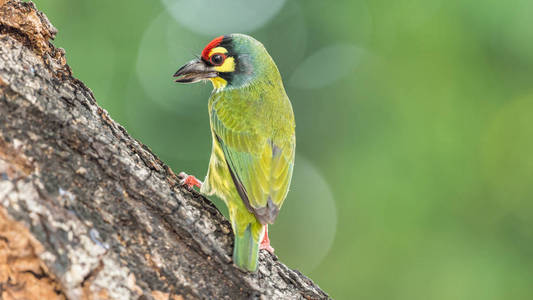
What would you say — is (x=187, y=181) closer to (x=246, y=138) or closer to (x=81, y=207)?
(x=246, y=138)

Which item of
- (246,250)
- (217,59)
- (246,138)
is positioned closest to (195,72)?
(217,59)

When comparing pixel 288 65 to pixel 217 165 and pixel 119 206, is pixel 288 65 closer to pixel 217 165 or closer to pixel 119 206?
pixel 217 165

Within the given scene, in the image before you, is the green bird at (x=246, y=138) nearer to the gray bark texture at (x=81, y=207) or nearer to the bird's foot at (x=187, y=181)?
the bird's foot at (x=187, y=181)

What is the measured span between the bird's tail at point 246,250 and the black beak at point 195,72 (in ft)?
5.41

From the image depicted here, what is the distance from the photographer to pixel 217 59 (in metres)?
4.45

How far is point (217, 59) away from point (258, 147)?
939 millimetres

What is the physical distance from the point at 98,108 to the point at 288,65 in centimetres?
781

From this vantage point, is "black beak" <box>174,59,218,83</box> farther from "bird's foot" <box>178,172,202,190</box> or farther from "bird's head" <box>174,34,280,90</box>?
"bird's foot" <box>178,172,202,190</box>

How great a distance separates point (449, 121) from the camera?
912 centimetres

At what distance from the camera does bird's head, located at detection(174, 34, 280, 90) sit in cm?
443

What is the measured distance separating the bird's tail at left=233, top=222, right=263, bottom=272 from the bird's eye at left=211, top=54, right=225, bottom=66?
168 centimetres

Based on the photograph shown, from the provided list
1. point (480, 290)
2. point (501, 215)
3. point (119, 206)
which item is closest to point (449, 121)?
point (501, 215)

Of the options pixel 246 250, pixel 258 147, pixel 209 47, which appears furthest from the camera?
pixel 209 47

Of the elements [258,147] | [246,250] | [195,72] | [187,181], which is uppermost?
[195,72]
